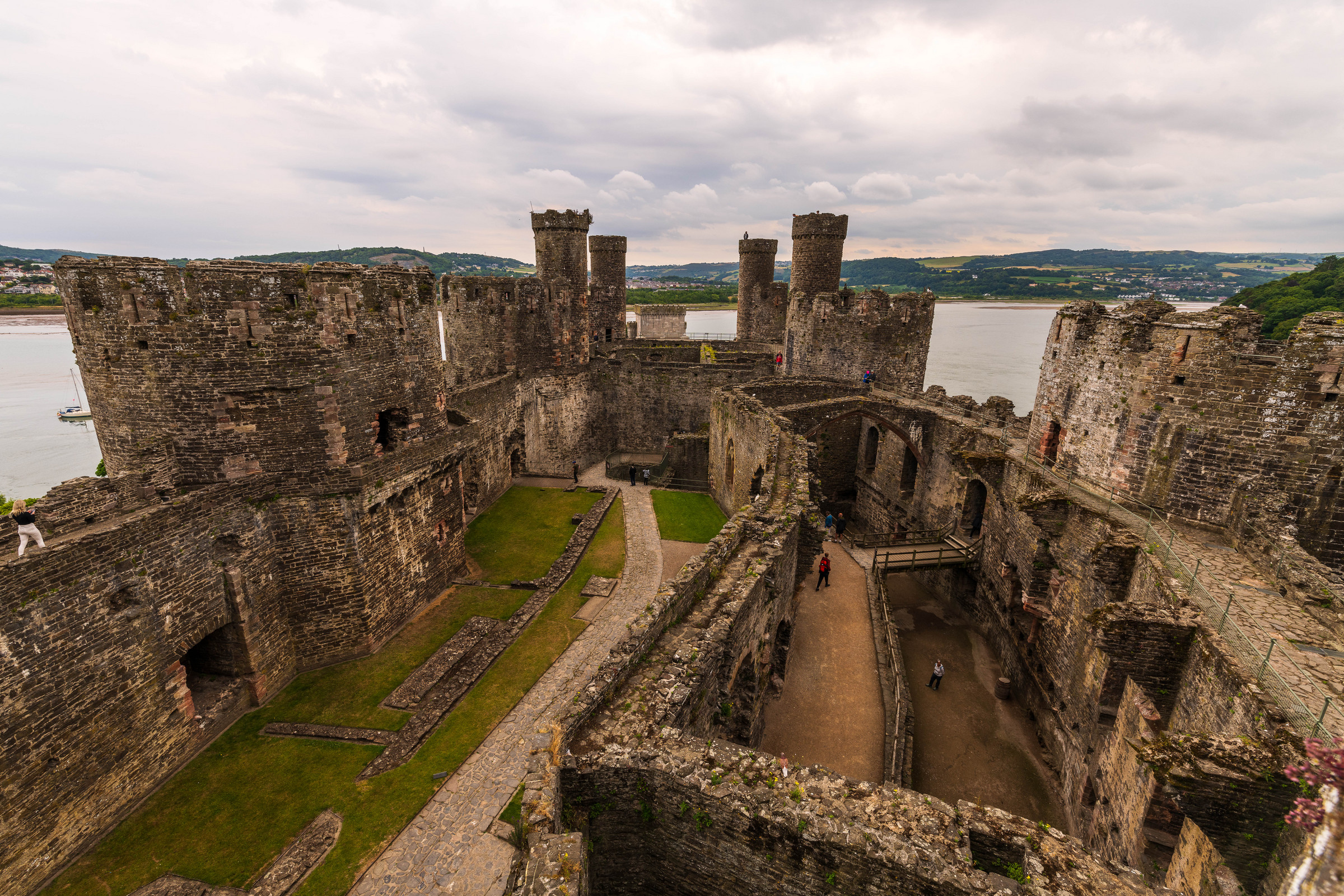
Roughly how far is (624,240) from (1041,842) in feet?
96.4

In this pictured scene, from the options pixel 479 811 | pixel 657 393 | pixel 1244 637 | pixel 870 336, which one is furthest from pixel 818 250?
pixel 479 811

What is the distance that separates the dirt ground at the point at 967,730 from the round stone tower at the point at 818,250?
50.0ft

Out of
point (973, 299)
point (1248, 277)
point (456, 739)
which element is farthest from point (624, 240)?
point (1248, 277)

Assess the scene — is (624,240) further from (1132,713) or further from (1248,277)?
(1248,277)

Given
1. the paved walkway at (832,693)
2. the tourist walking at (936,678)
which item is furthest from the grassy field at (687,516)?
the tourist walking at (936,678)

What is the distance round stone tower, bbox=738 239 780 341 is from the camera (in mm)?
32656

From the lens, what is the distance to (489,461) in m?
20.2

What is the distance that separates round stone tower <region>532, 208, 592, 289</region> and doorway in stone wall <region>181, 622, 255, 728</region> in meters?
17.2

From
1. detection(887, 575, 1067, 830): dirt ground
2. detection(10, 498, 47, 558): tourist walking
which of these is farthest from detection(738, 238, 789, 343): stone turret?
detection(10, 498, 47, 558): tourist walking

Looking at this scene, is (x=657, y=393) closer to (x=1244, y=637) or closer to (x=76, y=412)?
(x=1244, y=637)

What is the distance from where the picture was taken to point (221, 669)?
34.3ft

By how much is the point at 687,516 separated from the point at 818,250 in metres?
14.1

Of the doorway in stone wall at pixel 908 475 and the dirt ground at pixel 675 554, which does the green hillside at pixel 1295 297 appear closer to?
the doorway in stone wall at pixel 908 475

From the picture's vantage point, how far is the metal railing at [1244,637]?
5898 millimetres
